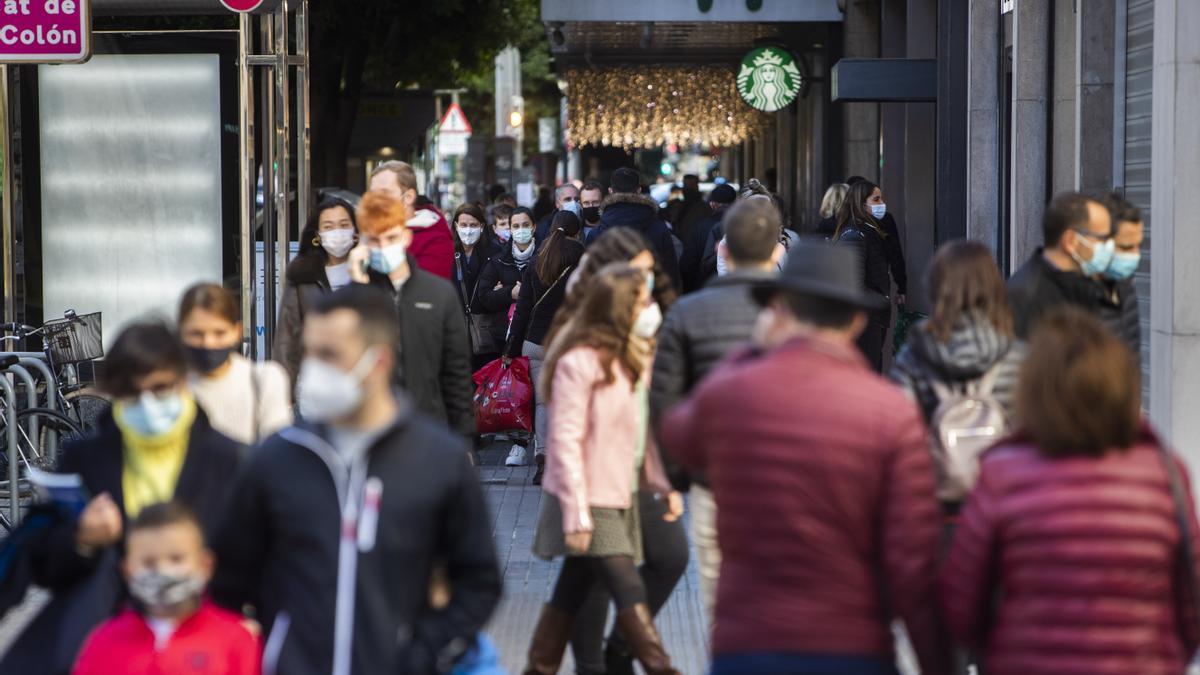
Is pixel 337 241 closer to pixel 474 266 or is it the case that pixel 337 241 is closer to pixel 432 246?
pixel 432 246

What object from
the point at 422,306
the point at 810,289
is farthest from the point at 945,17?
the point at 810,289

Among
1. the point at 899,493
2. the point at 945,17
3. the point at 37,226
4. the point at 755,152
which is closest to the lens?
the point at 899,493

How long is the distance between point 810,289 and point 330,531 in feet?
3.69

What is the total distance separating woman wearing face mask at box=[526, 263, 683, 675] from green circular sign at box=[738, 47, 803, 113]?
52.0 feet

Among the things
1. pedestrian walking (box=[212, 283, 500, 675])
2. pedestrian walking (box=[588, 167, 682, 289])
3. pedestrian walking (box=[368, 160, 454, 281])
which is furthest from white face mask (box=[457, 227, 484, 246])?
pedestrian walking (box=[212, 283, 500, 675])

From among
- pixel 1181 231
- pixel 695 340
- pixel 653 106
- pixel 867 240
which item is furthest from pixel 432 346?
pixel 653 106

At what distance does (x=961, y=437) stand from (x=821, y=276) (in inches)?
48.9

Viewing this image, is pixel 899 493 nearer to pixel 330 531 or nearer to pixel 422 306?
pixel 330 531

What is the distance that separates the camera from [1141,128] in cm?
1021

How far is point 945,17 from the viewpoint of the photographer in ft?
52.1

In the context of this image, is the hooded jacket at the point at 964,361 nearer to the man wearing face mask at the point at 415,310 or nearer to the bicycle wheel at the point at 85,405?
the man wearing face mask at the point at 415,310

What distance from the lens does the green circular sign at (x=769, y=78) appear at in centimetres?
Answer: 2230

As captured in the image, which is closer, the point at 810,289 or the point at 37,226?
the point at 810,289

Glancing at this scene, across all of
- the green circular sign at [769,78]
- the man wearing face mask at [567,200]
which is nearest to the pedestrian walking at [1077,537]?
the man wearing face mask at [567,200]
